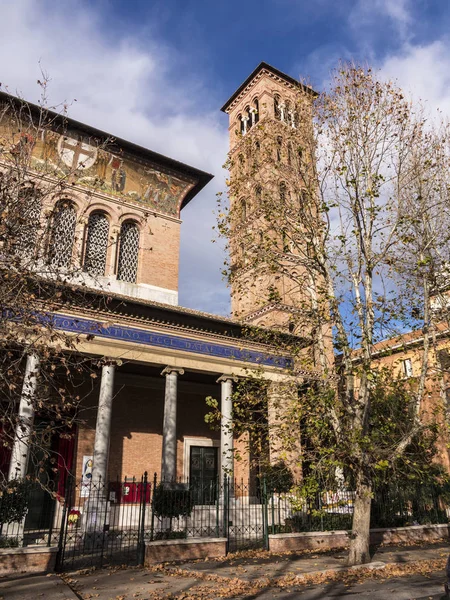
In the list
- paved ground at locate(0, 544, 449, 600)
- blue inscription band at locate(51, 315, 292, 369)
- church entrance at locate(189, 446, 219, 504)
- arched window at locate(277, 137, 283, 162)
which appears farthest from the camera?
church entrance at locate(189, 446, 219, 504)

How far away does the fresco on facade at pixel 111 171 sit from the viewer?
19547mm

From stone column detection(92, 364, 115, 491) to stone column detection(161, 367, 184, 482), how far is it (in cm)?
203

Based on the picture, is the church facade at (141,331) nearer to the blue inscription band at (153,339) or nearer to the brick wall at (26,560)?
the blue inscription band at (153,339)

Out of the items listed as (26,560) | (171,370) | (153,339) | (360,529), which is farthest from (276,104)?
(26,560)

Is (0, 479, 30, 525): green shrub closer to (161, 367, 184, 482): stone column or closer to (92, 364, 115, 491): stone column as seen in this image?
(92, 364, 115, 491): stone column

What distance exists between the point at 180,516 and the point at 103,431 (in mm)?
3685

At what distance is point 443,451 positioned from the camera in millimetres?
26906

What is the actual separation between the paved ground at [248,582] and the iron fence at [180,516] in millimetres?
1086

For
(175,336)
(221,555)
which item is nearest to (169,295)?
(175,336)

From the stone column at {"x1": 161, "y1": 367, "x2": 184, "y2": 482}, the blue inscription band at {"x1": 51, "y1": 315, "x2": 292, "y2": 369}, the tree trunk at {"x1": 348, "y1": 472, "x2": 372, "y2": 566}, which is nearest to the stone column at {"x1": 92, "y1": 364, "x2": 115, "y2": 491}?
the blue inscription band at {"x1": 51, "y1": 315, "x2": 292, "y2": 369}

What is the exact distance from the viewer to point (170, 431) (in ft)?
55.7

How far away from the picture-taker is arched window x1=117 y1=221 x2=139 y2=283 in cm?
2159

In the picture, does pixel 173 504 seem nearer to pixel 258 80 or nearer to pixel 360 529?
pixel 360 529

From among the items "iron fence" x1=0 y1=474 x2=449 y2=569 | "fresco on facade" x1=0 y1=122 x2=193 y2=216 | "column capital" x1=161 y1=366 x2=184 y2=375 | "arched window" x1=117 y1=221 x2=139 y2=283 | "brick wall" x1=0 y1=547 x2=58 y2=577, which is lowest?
"brick wall" x1=0 y1=547 x2=58 y2=577
